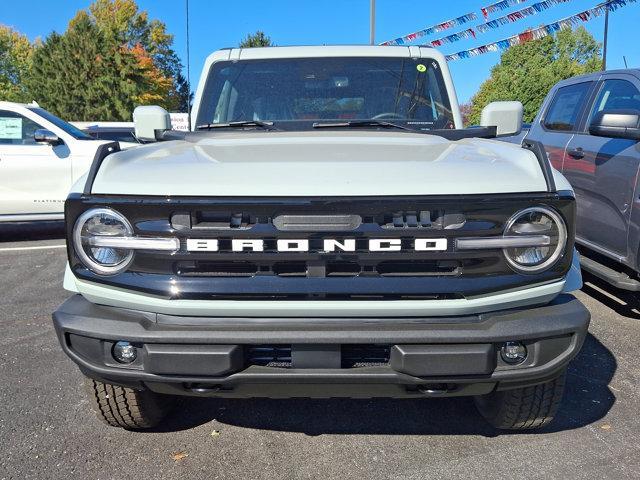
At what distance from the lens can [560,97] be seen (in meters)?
6.18

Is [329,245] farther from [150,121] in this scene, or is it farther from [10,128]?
[10,128]

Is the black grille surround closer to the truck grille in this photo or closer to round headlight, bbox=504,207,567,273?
round headlight, bbox=504,207,567,273

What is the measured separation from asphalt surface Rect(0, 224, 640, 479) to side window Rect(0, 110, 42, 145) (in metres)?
5.16

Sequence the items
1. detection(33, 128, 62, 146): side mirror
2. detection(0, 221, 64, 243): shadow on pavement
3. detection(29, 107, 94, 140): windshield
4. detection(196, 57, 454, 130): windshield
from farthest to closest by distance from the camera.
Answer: detection(0, 221, 64, 243): shadow on pavement < detection(29, 107, 94, 140): windshield < detection(33, 128, 62, 146): side mirror < detection(196, 57, 454, 130): windshield

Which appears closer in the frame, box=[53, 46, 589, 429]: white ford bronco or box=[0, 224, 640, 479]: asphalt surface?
box=[53, 46, 589, 429]: white ford bronco

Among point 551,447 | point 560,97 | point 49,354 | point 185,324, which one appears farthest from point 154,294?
point 560,97

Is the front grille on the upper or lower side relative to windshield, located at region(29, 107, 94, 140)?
lower

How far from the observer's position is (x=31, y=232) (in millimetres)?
9023

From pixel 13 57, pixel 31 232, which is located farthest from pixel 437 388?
pixel 13 57

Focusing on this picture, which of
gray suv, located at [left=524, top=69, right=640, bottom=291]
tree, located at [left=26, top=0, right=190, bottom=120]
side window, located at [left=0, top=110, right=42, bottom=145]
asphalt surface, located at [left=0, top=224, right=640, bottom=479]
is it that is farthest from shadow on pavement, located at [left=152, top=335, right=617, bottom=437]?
tree, located at [left=26, top=0, right=190, bottom=120]

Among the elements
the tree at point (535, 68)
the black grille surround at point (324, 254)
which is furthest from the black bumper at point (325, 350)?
the tree at point (535, 68)

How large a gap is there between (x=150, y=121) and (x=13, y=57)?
235 ft

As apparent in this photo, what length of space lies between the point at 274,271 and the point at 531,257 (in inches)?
38.5

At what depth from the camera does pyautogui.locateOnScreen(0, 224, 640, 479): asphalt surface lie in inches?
102
